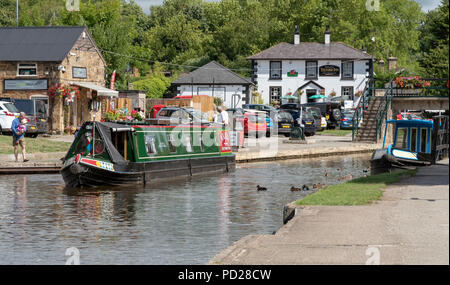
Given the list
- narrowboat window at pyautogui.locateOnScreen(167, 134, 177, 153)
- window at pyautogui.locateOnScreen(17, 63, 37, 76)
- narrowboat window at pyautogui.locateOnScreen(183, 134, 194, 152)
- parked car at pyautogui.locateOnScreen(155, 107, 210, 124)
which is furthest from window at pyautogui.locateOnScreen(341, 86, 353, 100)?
narrowboat window at pyautogui.locateOnScreen(167, 134, 177, 153)

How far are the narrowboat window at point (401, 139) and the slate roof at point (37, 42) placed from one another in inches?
985

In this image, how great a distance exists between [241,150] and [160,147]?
9.02 m

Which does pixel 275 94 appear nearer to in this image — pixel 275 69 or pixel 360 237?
pixel 275 69

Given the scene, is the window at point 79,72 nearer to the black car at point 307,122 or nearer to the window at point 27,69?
the window at point 27,69

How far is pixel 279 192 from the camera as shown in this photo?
866 inches

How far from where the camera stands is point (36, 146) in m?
32.2

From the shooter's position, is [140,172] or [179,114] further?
[179,114]

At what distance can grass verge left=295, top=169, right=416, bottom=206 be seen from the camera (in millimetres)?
14670

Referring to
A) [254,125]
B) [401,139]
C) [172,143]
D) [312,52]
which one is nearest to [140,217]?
[172,143]

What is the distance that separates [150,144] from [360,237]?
47.3 feet

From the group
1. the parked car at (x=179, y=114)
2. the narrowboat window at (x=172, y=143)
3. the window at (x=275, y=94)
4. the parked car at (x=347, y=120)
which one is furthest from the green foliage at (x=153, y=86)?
the narrowboat window at (x=172, y=143)

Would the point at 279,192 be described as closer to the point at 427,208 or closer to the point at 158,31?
the point at 427,208

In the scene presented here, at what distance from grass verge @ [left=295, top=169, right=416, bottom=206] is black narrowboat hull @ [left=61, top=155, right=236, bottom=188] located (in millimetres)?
7657
